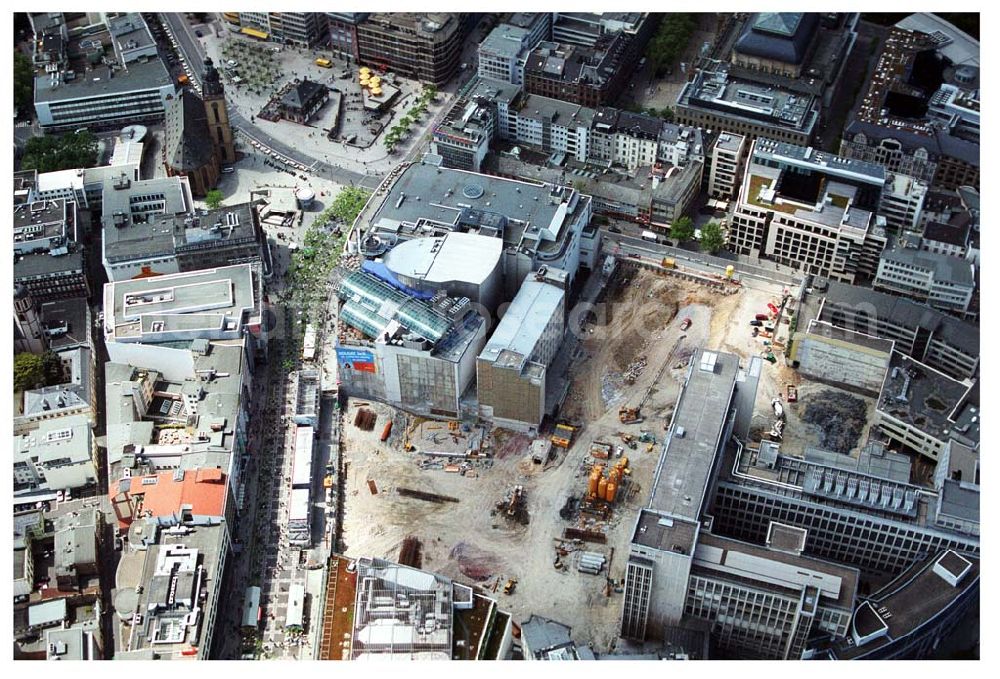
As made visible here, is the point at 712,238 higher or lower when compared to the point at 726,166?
lower

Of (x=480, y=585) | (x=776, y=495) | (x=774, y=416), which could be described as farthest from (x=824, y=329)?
(x=480, y=585)

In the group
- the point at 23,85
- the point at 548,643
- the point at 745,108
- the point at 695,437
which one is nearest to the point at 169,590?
the point at 548,643

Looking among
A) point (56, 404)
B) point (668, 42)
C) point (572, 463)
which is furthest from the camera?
point (668, 42)

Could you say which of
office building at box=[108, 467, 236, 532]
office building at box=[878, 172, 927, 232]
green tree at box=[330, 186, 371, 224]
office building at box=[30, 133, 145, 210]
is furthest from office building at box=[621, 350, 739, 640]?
office building at box=[30, 133, 145, 210]

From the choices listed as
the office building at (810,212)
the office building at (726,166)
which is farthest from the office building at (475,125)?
the office building at (810,212)

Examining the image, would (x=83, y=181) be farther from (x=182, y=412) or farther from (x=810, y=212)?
(x=810, y=212)

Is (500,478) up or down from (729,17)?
down

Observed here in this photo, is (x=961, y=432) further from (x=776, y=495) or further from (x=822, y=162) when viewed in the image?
(x=822, y=162)

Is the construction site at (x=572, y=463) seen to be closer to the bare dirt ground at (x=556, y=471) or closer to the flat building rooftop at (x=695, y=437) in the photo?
the bare dirt ground at (x=556, y=471)
